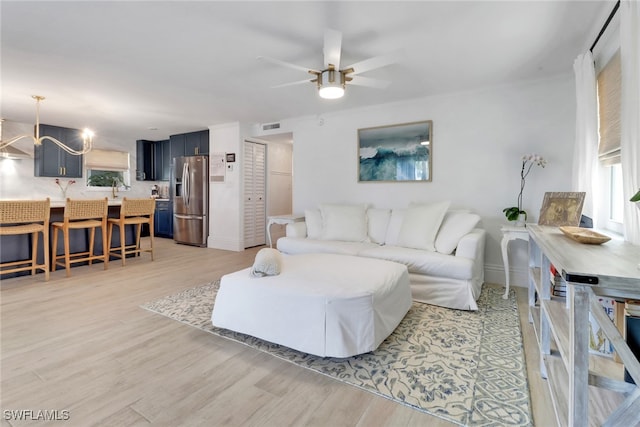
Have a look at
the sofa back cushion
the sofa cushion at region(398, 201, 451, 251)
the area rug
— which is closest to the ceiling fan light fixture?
the sofa cushion at region(398, 201, 451, 251)

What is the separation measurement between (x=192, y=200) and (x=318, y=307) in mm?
4760

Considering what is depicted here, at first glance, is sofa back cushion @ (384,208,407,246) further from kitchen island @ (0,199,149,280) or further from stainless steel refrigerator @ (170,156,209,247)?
kitchen island @ (0,199,149,280)

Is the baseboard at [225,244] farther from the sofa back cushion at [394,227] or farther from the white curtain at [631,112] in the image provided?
the white curtain at [631,112]

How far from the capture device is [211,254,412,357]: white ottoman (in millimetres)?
1821

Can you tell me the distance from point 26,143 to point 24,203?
3.10 metres

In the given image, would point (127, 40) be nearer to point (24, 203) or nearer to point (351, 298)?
point (24, 203)

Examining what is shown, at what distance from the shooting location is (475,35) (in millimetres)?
2326

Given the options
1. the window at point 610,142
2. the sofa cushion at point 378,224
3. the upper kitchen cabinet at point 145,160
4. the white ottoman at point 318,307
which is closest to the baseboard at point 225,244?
the sofa cushion at point 378,224

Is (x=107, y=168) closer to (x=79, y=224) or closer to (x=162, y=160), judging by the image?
(x=162, y=160)

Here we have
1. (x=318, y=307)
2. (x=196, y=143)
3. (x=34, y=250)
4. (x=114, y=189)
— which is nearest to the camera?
(x=318, y=307)

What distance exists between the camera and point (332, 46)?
210 centimetres

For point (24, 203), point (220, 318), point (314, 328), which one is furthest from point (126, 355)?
point (24, 203)

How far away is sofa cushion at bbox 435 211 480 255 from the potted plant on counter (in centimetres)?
41

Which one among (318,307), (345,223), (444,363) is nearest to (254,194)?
(345,223)
